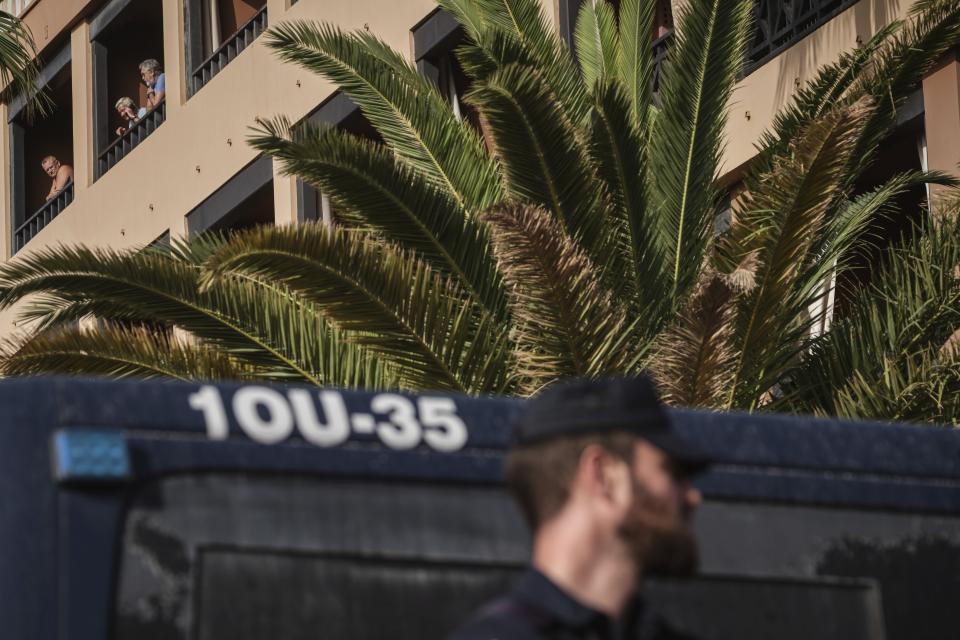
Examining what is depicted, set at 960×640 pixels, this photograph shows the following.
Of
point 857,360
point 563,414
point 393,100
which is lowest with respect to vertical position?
point 563,414

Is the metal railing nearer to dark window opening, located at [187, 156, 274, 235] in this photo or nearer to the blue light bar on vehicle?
dark window opening, located at [187, 156, 274, 235]

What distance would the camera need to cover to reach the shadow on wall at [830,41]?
14.5 meters

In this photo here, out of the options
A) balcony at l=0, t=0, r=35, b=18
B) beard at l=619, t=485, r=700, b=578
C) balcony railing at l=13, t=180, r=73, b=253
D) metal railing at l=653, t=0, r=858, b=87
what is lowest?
beard at l=619, t=485, r=700, b=578

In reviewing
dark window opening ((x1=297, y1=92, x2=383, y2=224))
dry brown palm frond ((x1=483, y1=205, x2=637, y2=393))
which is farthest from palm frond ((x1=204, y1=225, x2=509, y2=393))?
dark window opening ((x1=297, y1=92, x2=383, y2=224))

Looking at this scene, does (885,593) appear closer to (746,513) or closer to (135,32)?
(746,513)

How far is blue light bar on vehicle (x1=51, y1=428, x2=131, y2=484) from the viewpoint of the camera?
390 centimetres

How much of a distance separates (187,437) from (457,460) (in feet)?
1.93

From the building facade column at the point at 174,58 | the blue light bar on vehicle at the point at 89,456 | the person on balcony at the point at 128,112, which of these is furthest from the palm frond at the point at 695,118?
the person on balcony at the point at 128,112

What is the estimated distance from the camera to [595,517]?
3117 mm

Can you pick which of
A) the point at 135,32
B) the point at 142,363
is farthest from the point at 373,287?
the point at 135,32

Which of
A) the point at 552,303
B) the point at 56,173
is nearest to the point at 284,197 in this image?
the point at 56,173

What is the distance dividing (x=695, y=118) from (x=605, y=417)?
400 inches

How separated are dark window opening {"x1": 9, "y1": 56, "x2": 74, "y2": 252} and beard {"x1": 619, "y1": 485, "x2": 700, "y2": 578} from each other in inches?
1030

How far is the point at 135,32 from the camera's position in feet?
93.7
